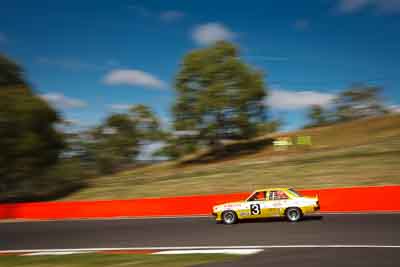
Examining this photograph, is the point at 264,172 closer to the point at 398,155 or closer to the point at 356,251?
the point at 398,155

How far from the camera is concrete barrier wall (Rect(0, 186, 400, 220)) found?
17797 mm

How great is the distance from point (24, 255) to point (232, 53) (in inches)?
1690

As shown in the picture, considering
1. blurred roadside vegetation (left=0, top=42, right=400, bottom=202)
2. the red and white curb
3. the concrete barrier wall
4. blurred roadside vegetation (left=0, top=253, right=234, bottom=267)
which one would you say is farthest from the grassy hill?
blurred roadside vegetation (left=0, top=253, right=234, bottom=267)

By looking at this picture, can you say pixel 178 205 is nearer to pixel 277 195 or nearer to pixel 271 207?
pixel 271 207

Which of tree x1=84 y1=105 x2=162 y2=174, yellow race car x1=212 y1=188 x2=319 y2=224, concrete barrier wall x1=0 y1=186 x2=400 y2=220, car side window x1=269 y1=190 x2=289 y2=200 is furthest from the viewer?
tree x1=84 y1=105 x2=162 y2=174

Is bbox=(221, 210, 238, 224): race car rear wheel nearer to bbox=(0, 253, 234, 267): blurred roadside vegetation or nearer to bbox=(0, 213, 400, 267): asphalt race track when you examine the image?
bbox=(0, 213, 400, 267): asphalt race track

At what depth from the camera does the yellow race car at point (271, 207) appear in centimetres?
1534

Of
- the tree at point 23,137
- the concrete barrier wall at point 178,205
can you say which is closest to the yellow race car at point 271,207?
the concrete barrier wall at point 178,205

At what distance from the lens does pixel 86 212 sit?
23.3 m

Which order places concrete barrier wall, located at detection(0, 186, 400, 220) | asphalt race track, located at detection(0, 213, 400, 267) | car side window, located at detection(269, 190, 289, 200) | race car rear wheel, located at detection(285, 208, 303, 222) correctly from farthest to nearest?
concrete barrier wall, located at detection(0, 186, 400, 220)
car side window, located at detection(269, 190, 289, 200)
race car rear wheel, located at detection(285, 208, 303, 222)
asphalt race track, located at detection(0, 213, 400, 267)

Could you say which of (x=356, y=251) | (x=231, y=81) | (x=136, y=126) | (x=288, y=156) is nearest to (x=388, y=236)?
(x=356, y=251)

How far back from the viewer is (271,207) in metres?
15.8

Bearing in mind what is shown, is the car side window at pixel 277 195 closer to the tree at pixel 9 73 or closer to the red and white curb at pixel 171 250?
the red and white curb at pixel 171 250

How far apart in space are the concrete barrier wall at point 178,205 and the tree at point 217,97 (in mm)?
26254
